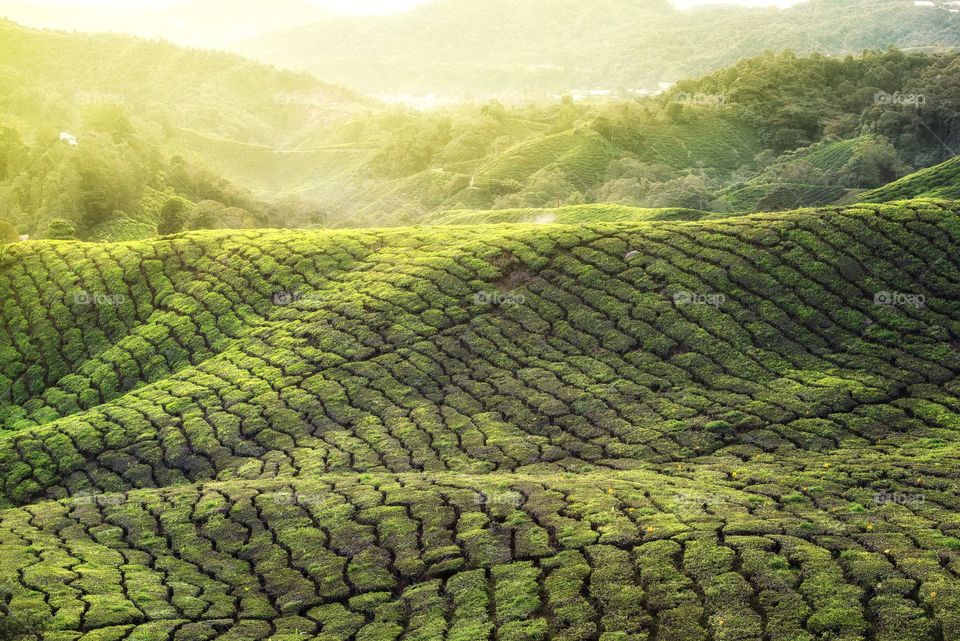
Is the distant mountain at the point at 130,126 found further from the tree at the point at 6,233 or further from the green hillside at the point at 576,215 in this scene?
the green hillside at the point at 576,215

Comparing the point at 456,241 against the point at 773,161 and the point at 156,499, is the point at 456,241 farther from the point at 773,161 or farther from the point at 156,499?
the point at 773,161

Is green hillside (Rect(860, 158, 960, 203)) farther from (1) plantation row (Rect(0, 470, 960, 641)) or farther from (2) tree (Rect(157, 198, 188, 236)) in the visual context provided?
(2) tree (Rect(157, 198, 188, 236))

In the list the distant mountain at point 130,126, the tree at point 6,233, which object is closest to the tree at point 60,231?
the distant mountain at point 130,126

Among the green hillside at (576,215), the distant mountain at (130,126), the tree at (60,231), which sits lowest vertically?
the green hillside at (576,215)

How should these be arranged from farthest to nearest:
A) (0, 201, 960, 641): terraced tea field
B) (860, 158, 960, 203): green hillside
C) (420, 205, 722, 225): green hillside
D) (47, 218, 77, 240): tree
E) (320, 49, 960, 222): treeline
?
(320, 49, 960, 222): treeline
(420, 205, 722, 225): green hillside
(47, 218, 77, 240): tree
(860, 158, 960, 203): green hillside
(0, 201, 960, 641): terraced tea field

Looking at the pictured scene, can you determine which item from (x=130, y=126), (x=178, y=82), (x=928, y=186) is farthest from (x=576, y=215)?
(x=178, y=82)

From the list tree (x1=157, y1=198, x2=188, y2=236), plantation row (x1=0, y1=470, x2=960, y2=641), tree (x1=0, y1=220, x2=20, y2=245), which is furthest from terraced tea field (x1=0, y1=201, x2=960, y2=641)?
tree (x1=157, y1=198, x2=188, y2=236)

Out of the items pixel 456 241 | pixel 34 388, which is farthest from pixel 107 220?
pixel 456 241
